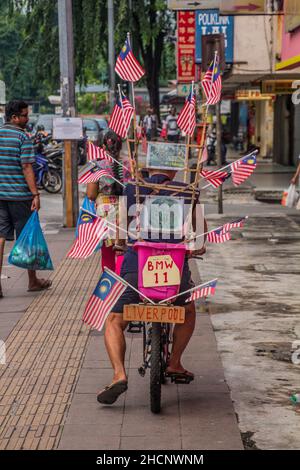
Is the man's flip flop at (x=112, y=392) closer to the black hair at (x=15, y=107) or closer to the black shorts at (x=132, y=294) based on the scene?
the black shorts at (x=132, y=294)

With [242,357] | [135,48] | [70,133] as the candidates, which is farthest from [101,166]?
[135,48]

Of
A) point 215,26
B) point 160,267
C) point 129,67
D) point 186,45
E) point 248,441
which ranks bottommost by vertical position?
point 248,441

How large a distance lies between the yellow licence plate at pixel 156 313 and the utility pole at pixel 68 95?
9.77 metres

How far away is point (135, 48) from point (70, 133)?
21.7m

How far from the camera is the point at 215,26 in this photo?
25.0m

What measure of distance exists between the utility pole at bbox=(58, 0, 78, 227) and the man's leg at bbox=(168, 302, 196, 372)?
30.7 feet

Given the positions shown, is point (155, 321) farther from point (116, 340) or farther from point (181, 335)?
point (181, 335)

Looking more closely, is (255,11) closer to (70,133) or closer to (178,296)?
(70,133)

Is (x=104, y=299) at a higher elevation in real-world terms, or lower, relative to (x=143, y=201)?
lower

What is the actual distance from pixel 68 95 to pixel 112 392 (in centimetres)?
1001

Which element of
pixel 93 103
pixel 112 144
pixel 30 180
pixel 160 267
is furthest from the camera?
pixel 93 103

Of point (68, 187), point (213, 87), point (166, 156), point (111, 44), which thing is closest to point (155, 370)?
point (166, 156)

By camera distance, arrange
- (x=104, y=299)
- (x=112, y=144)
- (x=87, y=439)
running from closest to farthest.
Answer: (x=87, y=439) < (x=104, y=299) < (x=112, y=144)

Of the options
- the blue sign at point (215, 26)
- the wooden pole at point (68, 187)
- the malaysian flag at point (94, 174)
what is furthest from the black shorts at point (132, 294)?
the blue sign at point (215, 26)
